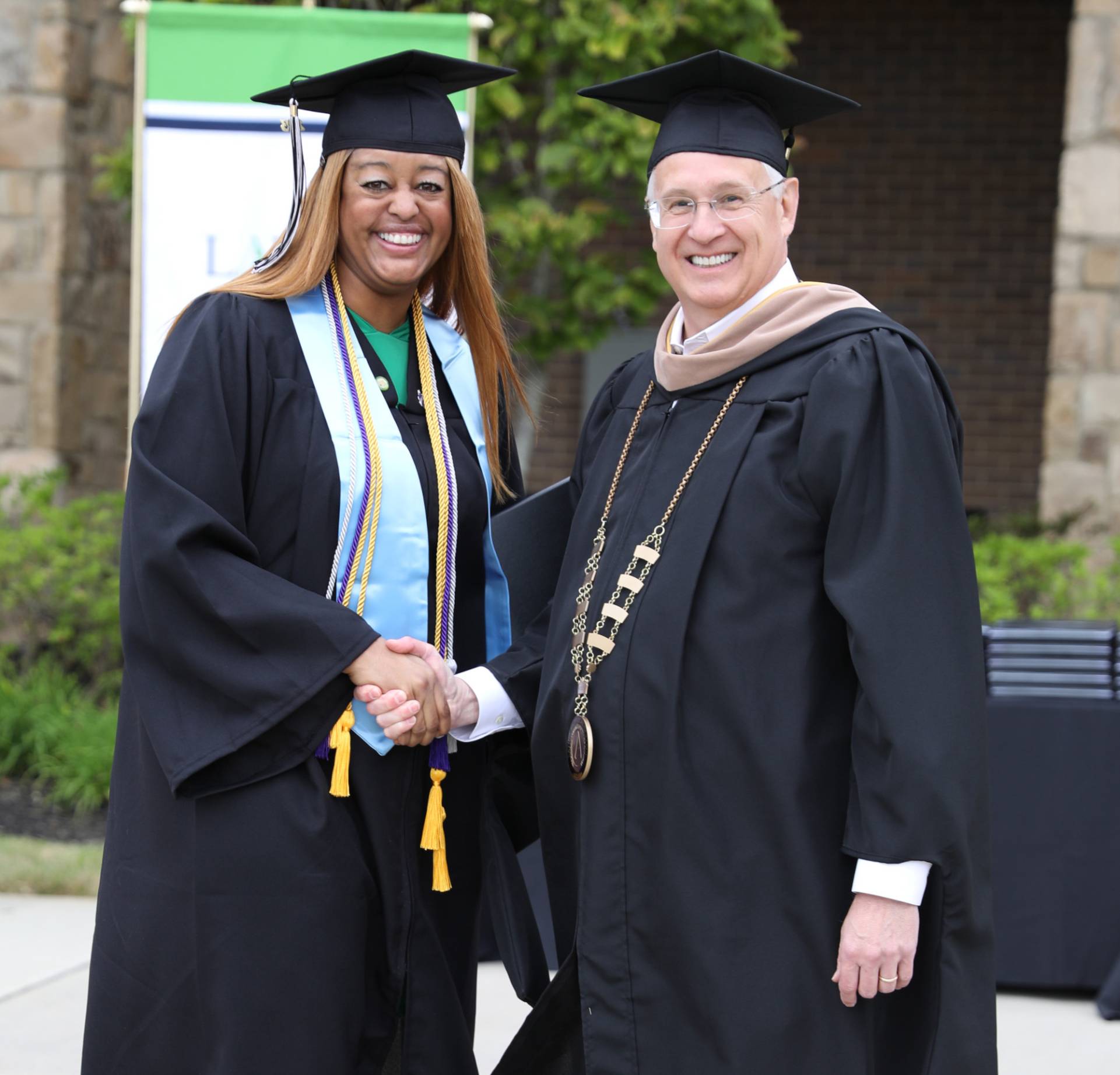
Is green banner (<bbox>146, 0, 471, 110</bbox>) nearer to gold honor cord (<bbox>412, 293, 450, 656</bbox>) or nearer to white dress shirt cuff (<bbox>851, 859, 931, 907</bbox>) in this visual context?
gold honor cord (<bbox>412, 293, 450, 656</bbox>)

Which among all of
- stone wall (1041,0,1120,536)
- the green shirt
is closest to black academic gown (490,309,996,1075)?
the green shirt

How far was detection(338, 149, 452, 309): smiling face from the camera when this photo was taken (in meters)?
2.54

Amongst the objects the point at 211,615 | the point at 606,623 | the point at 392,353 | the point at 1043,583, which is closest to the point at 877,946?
the point at 606,623

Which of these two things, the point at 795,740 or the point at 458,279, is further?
the point at 458,279

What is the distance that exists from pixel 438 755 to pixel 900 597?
91 centimetres

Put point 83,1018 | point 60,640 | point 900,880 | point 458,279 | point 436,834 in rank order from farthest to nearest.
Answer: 1. point 60,640
2. point 83,1018
3. point 458,279
4. point 436,834
5. point 900,880

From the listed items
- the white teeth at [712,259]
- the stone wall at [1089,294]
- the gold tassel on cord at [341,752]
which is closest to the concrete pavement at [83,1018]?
the gold tassel on cord at [341,752]

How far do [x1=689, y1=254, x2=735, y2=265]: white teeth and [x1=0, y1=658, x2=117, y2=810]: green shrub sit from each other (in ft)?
12.6

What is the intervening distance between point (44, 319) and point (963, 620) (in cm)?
547

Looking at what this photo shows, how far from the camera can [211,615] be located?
7.64 feet

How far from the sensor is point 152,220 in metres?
4.89

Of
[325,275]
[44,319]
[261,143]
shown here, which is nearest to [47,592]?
[44,319]

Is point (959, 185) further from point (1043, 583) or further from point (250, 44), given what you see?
point (250, 44)

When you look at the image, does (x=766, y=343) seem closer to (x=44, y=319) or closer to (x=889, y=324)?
(x=889, y=324)
